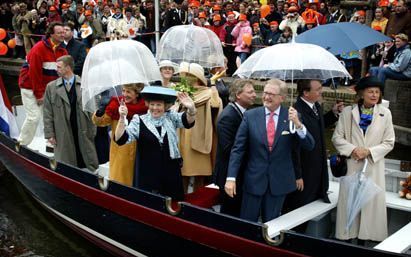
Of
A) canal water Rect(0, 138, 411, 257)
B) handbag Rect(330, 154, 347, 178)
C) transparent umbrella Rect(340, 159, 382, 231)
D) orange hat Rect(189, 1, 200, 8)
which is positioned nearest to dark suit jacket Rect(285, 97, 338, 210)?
handbag Rect(330, 154, 347, 178)

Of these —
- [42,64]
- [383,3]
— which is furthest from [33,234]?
[383,3]

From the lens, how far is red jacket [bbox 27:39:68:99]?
694 centimetres

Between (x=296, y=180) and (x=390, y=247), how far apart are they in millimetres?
897

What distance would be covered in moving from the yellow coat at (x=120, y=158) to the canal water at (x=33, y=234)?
143 cm

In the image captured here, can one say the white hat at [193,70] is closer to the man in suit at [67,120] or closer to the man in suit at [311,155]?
the man in suit at [311,155]

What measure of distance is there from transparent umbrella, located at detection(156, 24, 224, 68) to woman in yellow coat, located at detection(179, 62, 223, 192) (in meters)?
0.51

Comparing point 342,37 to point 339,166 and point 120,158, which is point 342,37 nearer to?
point 339,166

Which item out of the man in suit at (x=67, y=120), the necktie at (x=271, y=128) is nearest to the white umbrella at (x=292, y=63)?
the necktie at (x=271, y=128)

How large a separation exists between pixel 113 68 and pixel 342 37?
2231 mm

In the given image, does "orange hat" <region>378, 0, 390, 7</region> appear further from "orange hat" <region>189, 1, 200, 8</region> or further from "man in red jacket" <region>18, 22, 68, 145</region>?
"man in red jacket" <region>18, 22, 68, 145</region>

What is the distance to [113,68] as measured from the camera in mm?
4672

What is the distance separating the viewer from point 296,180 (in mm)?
4551

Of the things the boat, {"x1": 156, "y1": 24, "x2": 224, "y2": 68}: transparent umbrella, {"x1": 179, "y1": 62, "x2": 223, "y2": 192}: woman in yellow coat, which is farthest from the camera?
{"x1": 156, "y1": 24, "x2": 224, "y2": 68}: transparent umbrella

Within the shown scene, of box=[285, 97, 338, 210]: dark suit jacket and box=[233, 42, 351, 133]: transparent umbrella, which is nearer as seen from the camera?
box=[233, 42, 351, 133]: transparent umbrella
